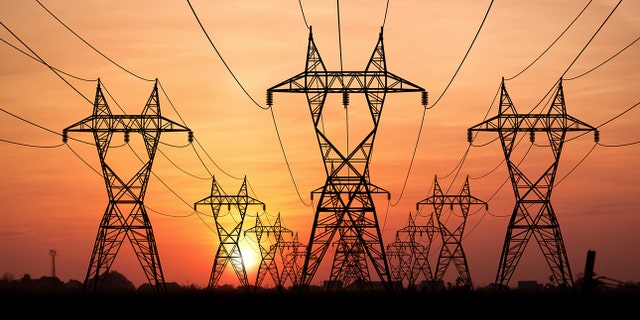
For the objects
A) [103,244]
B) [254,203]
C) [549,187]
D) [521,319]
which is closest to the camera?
[521,319]

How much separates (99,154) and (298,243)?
277ft

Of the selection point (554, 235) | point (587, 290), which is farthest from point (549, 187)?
point (587, 290)

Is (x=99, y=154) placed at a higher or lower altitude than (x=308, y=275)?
higher

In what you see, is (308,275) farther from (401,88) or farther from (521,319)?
(521,319)

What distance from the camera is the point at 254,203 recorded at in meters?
98.1

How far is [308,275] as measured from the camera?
6475cm

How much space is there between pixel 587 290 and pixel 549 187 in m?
13.1

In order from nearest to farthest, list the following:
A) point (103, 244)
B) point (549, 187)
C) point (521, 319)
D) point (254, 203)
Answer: point (521, 319) < point (103, 244) < point (549, 187) < point (254, 203)

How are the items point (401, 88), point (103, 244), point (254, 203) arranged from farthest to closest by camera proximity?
point (254, 203) → point (103, 244) → point (401, 88)

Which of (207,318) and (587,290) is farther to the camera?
(587,290)

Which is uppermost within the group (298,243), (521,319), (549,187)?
(298,243)

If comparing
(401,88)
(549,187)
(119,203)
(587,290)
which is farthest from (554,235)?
(119,203)

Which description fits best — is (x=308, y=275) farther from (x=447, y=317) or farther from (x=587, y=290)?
(x=447, y=317)

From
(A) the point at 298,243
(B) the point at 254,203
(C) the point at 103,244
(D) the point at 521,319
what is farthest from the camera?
(A) the point at 298,243
